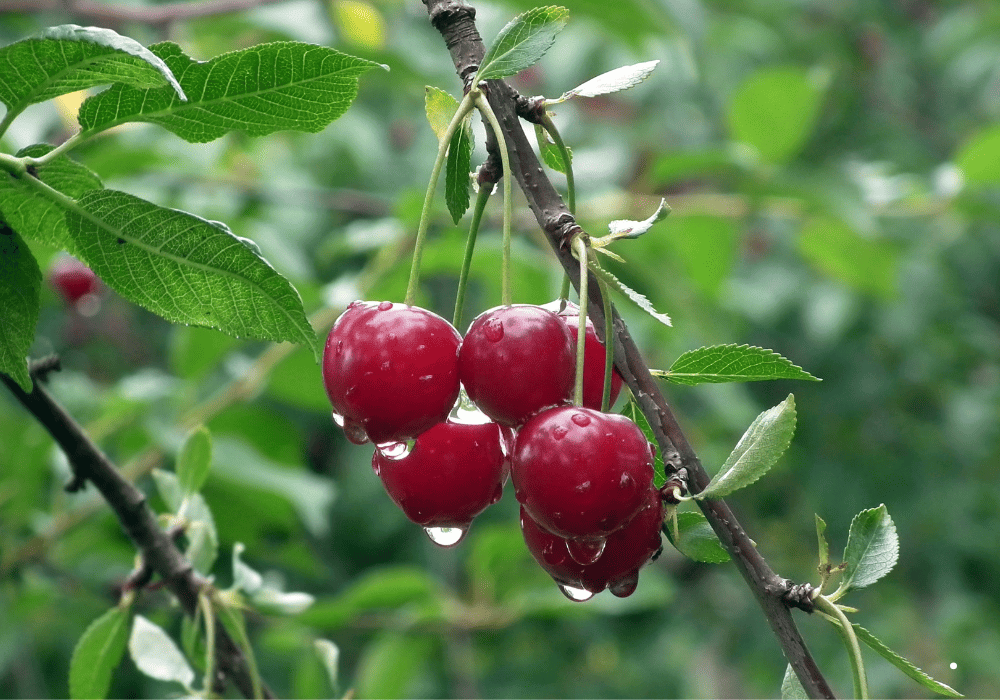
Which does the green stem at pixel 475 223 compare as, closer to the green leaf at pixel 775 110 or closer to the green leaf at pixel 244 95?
the green leaf at pixel 244 95

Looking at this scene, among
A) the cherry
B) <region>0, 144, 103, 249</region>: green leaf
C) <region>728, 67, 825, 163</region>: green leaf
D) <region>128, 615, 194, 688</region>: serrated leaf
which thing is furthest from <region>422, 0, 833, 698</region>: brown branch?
<region>728, 67, 825, 163</region>: green leaf

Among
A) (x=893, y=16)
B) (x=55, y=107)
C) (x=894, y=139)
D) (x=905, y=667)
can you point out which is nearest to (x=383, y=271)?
(x=55, y=107)

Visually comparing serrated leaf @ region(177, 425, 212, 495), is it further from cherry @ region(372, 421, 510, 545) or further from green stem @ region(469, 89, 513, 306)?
green stem @ region(469, 89, 513, 306)

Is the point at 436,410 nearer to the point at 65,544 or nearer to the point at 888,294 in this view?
the point at 65,544

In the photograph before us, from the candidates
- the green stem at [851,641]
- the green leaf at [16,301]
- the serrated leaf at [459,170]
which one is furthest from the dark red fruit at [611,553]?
the green leaf at [16,301]

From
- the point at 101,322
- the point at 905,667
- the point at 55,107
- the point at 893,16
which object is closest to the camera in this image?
the point at 905,667

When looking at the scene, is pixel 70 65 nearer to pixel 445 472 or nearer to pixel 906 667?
pixel 445 472
